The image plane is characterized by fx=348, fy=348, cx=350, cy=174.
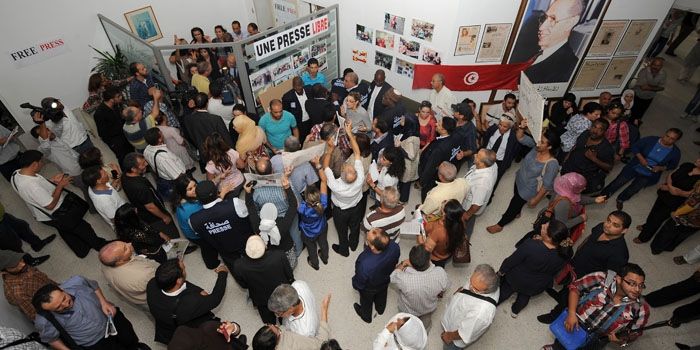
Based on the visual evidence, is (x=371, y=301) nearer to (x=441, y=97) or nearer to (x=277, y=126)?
(x=277, y=126)

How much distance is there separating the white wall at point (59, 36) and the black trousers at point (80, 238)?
124 inches

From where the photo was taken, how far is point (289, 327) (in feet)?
9.84

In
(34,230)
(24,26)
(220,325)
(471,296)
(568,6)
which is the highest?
(568,6)

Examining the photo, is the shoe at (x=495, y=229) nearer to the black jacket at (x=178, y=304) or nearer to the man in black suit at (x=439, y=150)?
the man in black suit at (x=439, y=150)

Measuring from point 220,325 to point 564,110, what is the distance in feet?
20.6

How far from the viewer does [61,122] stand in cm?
513

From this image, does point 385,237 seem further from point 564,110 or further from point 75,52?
point 75,52

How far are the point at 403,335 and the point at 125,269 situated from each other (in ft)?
8.76

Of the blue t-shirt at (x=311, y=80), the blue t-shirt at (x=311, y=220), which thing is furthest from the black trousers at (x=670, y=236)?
the blue t-shirt at (x=311, y=80)

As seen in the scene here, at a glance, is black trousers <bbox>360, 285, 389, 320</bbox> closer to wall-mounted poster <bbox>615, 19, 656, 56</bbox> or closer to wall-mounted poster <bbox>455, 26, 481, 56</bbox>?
wall-mounted poster <bbox>455, 26, 481, 56</bbox>

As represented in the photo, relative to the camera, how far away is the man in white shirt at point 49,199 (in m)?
4.31

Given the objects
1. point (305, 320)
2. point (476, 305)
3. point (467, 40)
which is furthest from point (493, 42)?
point (305, 320)

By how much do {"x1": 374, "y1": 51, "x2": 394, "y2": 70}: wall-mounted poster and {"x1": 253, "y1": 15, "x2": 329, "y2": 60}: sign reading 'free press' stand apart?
1.13m

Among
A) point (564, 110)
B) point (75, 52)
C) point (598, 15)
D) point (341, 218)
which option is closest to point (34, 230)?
point (75, 52)
